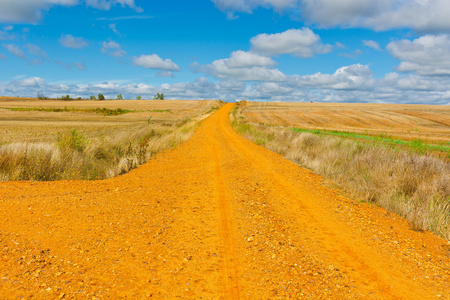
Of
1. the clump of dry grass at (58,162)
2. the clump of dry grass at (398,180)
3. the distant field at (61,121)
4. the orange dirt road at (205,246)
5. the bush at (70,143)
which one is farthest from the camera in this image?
the distant field at (61,121)

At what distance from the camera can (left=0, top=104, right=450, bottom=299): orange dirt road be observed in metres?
3.72

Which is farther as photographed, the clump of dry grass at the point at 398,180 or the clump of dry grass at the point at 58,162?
the clump of dry grass at the point at 58,162

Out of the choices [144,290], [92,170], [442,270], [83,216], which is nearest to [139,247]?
[144,290]

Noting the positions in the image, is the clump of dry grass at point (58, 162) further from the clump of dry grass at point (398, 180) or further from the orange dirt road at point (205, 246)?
the clump of dry grass at point (398, 180)

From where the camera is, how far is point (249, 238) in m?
5.21

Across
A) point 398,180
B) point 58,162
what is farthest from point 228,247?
point 58,162

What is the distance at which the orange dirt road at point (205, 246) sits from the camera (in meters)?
3.72

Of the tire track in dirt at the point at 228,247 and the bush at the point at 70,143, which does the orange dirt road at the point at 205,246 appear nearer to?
the tire track in dirt at the point at 228,247

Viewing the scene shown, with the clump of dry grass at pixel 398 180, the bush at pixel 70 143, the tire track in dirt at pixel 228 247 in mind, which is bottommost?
the tire track in dirt at pixel 228 247

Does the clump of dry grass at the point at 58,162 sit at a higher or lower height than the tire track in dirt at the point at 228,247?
higher

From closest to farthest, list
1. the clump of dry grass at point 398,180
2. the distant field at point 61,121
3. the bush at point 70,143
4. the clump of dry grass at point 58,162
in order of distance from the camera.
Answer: the clump of dry grass at point 398,180 → the clump of dry grass at point 58,162 → the bush at point 70,143 → the distant field at point 61,121

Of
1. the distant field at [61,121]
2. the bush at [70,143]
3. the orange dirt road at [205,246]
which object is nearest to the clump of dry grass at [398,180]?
the orange dirt road at [205,246]

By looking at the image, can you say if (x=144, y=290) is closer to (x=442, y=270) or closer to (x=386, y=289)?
(x=386, y=289)

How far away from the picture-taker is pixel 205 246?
192 inches
